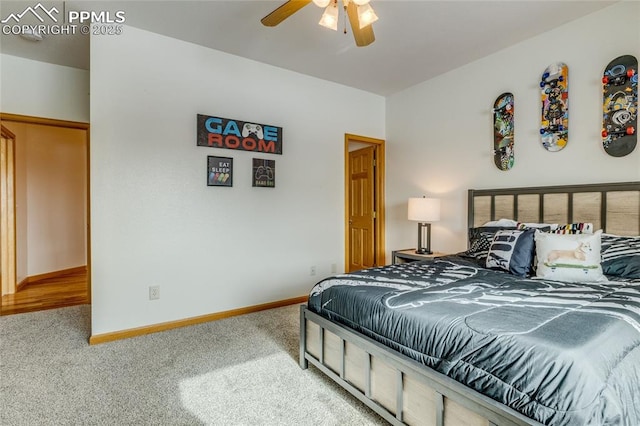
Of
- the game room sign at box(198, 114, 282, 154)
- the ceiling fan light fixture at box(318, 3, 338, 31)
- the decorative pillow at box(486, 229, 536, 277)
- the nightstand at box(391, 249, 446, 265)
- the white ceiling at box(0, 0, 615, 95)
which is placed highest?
the white ceiling at box(0, 0, 615, 95)

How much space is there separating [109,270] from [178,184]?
3.10 ft

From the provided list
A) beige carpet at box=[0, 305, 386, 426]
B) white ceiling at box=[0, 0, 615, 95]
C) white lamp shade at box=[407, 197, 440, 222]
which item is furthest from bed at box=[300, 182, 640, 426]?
white ceiling at box=[0, 0, 615, 95]

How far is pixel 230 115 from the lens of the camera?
11.0 ft

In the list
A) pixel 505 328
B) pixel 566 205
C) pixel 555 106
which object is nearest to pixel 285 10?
pixel 505 328

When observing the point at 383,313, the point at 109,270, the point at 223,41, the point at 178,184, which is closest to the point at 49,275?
the point at 109,270

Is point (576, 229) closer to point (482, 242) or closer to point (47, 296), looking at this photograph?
point (482, 242)

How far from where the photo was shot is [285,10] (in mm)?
1931

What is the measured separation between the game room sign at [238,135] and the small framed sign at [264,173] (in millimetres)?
122

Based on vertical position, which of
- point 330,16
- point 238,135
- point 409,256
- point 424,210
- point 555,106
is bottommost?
point 409,256

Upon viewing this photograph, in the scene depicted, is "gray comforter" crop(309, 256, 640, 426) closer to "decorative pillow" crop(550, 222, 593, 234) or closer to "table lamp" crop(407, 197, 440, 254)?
"decorative pillow" crop(550, 222, 593, 234)

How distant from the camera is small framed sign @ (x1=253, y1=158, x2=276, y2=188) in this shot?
11.5 feet

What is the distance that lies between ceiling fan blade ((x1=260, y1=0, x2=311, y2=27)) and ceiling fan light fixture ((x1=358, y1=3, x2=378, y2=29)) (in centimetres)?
31

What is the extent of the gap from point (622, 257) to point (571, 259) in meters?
0.39

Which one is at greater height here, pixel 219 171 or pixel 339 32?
pixel 339 32
